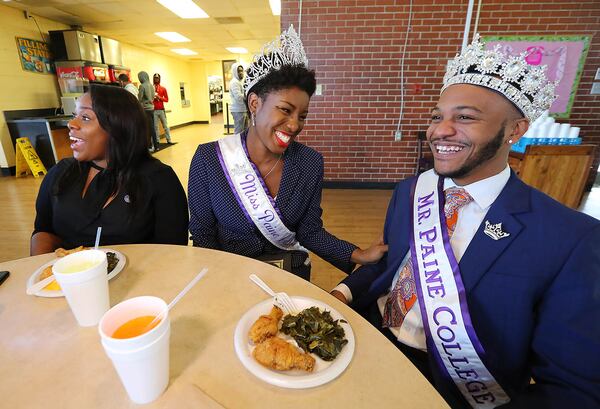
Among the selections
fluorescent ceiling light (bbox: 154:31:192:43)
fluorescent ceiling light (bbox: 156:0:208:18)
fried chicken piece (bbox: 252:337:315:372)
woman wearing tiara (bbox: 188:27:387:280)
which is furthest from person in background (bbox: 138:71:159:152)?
fried chicken piece (bbox: 252:337:315:372)

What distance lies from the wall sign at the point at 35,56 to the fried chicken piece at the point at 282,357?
6749mm

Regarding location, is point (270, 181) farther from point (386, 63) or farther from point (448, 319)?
point (386, 63)

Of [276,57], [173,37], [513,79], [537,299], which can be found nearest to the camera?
[537,299]

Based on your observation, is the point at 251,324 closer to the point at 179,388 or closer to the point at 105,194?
the point at 179,388

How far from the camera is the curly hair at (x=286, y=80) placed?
125cm

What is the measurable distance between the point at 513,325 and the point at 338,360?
485 millimetres

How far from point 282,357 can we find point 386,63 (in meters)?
3.94

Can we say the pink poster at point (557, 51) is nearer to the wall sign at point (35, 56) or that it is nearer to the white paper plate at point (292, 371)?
the white paper plate at point (292, 371)

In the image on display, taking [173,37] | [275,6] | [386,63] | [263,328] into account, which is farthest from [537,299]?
[173,37]

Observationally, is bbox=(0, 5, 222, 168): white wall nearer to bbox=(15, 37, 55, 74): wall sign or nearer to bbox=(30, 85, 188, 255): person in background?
bbox=(15, 37, 55, 74): wall sign

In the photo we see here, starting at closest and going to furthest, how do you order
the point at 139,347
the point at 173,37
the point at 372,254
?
the point at 139,347
the point at 372,254
the point at 173,37

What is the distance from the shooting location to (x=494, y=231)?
0.78 metres

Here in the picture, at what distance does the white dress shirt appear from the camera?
850mm

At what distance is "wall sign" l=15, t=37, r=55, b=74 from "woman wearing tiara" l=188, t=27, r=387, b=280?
19.1ft
